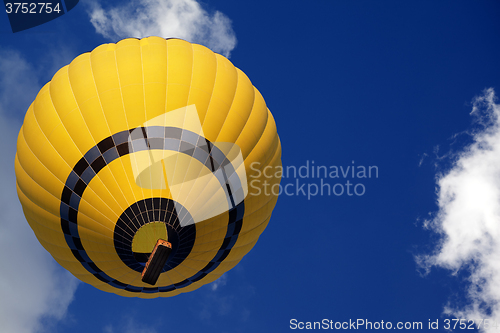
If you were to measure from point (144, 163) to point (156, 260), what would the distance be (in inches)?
91.6

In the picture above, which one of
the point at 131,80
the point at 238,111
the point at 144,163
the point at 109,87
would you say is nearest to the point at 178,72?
the point at 131,80

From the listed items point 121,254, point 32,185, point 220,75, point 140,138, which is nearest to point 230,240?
point 121,254

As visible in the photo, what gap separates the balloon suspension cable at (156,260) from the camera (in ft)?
31.2

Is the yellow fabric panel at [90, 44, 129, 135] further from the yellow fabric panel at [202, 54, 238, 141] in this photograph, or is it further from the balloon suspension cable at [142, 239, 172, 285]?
the balloon suspension cable at [142, 239, 172, 285]

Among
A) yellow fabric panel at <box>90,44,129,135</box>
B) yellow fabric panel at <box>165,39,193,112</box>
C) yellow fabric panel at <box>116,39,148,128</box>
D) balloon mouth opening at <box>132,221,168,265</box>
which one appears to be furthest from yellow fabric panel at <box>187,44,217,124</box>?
balloon mouth opening at <box>132,221,168,265</box>

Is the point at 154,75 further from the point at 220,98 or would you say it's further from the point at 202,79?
the point at 220,98

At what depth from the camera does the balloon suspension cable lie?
9.50m

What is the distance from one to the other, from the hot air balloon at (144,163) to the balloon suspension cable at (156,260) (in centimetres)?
3

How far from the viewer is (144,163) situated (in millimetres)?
9781

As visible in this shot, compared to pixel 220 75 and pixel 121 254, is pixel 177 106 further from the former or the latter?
pixel 121 254

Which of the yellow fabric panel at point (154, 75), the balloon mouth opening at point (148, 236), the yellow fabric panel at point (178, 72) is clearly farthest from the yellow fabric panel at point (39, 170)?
the yellow fabric panel at point (178, 72)

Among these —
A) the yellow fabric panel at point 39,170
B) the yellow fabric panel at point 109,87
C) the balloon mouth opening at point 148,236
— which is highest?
the yellow fabric panel at point 109,87

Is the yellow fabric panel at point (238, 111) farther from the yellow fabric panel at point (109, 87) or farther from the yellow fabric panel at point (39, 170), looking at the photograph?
the yellow fabric panel at point (39, 170)

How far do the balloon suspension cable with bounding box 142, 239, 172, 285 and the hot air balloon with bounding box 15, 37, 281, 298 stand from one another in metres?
0.03
